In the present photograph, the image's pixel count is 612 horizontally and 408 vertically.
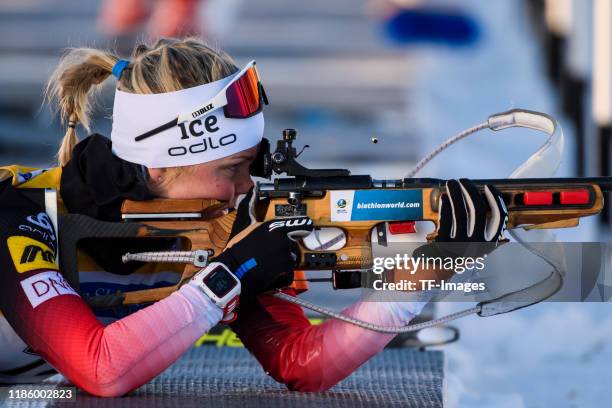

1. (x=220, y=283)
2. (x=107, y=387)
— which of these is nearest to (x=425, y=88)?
Answer: (x=220, y=283)

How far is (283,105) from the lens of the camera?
16031mm

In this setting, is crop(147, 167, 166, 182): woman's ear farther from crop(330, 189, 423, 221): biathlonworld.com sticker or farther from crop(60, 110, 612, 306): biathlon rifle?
crop(330, 189, 423, 221): biathlonworld.com sticker

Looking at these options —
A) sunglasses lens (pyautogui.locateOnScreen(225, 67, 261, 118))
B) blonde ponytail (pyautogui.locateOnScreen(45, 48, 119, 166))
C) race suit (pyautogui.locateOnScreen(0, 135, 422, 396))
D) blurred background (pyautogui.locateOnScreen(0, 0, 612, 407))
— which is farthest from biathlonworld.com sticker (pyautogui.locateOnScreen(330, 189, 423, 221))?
blonde ponytail (pyautogui.locateOnScreen(45, 48, 119, 166))

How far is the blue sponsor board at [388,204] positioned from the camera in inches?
190

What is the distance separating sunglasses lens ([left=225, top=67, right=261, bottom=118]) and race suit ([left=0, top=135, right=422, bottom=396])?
39cm

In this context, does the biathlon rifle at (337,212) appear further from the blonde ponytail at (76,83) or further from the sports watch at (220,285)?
the blonde ponytail at (76,83)

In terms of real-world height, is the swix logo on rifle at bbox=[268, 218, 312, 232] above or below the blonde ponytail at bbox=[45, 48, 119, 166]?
below

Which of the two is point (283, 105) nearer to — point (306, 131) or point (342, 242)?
point (306, 131)

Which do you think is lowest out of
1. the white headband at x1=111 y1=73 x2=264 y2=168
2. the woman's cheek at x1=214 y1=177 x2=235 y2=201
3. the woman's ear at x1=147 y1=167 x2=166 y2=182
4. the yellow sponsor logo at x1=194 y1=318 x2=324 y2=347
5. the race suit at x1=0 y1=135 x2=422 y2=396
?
the yellow sponsor logo at x1=194 y1=318 x2=324 y2=347

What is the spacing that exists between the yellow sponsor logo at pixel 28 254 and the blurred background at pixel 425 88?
3.43 feet

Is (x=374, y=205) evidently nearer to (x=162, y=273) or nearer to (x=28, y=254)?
(x=162, y=273)

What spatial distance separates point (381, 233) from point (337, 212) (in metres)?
0.17

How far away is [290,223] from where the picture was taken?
476 centimetres

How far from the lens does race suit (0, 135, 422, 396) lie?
4.61 m
